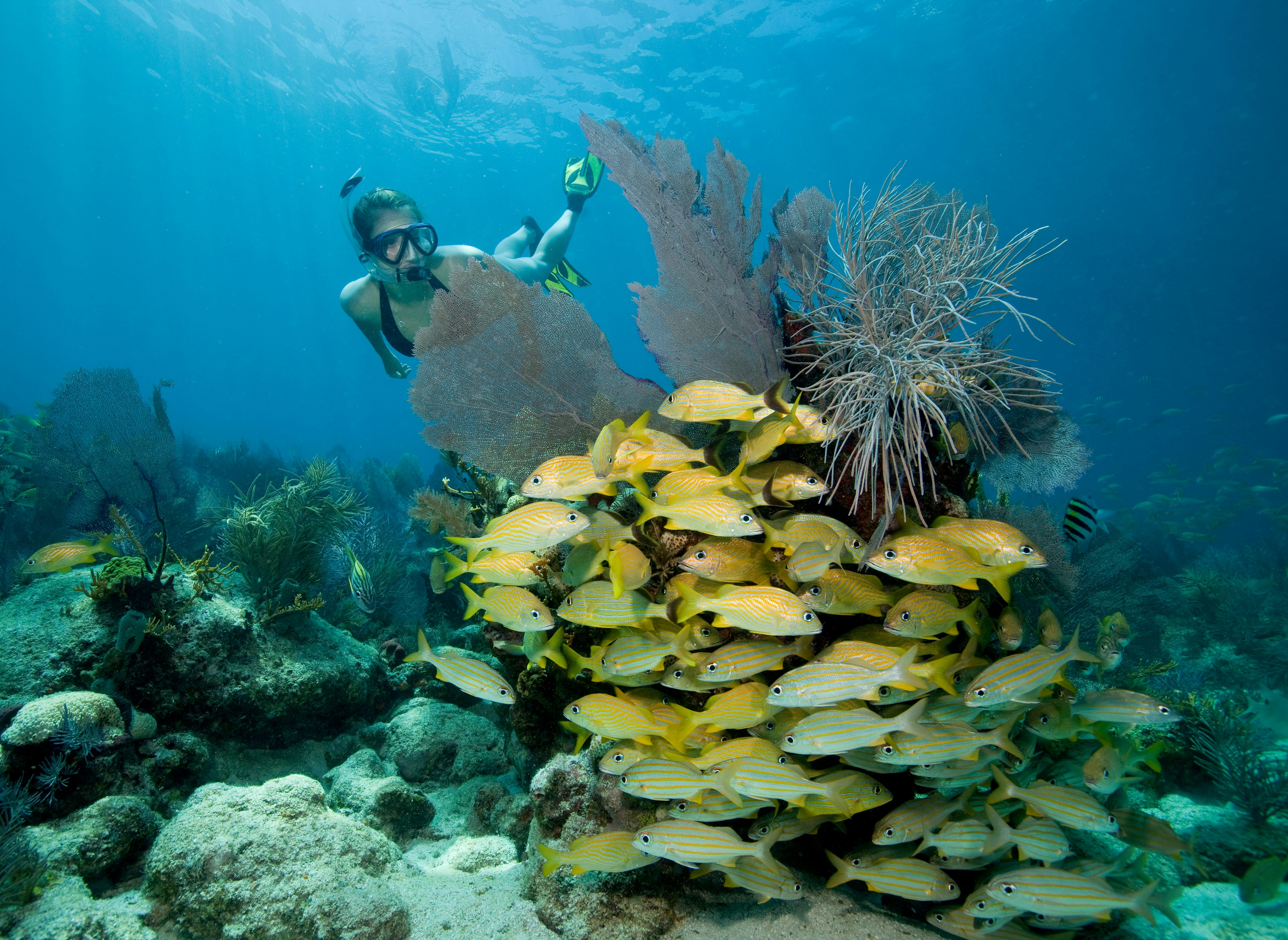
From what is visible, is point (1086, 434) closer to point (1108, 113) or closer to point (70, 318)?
point (1108, 113)

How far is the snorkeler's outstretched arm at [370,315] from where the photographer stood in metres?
5.96

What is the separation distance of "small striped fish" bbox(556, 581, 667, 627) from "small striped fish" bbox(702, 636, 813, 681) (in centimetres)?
30

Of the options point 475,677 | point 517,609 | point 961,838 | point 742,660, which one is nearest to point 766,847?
point 742,660

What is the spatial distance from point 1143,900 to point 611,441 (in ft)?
9.43

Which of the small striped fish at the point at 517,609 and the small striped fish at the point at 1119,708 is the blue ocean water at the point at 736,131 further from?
the small striped fish at the point at 1119,708

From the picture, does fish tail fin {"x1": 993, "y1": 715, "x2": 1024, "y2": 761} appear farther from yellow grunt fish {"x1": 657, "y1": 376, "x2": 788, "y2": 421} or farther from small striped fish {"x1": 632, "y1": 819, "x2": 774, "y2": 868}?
yellow grunt fish {"x1": 657, "y1": 376, "x2": 788, "y2": 421}

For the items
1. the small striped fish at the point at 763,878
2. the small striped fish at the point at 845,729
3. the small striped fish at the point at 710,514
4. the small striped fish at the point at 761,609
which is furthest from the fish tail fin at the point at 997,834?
the small striped fish at the point at 710,514

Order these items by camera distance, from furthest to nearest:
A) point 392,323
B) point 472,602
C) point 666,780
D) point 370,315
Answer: point 370,315, point 392,323, point 472,602, point 666,780

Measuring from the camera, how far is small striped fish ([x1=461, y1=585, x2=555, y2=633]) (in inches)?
102

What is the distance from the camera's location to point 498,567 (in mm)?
2852

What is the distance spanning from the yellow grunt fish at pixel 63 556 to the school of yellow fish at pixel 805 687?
3.62 meters

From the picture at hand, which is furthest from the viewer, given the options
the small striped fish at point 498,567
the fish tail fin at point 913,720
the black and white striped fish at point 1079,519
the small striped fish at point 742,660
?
the black and white striped fish at point 1079,519

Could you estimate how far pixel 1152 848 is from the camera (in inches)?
107

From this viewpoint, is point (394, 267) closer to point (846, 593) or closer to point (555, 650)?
point (555, 650)
